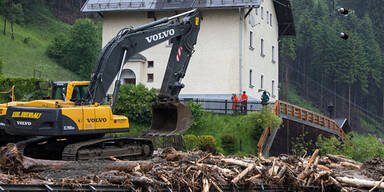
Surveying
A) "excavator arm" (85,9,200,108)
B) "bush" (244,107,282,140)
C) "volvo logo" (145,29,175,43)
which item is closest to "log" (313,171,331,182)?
"excavator arm" (85,9,200,108)

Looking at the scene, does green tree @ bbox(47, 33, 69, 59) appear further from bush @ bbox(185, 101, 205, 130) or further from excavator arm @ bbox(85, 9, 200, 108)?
excavator arm @ bbox(85, 9, 200, 108)

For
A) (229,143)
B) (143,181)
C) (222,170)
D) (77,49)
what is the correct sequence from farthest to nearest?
(77,49)
(229,143)
(222,170)
(143,181)

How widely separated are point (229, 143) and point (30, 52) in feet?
171

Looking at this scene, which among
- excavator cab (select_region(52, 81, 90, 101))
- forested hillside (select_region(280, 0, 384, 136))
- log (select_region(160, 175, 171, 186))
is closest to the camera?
log (select_region(160, 175, 171, 186))

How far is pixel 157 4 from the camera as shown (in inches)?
1550

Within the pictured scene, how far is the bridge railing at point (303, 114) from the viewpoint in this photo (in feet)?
108

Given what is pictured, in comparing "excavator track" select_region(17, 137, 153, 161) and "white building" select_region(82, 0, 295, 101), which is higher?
"white building" select_region(82, 0, 295, 101)

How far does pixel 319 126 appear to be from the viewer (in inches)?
1404

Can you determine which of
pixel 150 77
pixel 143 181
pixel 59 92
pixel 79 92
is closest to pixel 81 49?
pixel 150 77

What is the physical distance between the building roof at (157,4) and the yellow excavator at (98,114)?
18457mm

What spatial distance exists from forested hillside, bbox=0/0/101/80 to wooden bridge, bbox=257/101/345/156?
40.2m

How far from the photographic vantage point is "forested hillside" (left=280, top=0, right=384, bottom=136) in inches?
3494

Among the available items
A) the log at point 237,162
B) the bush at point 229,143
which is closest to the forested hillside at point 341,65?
the bush at point 229,143

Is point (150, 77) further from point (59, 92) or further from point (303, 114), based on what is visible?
point (59, 92)
